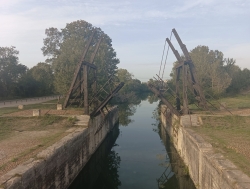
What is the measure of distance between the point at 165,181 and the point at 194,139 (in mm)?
2696

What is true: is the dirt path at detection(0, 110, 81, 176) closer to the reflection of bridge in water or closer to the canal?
the canal

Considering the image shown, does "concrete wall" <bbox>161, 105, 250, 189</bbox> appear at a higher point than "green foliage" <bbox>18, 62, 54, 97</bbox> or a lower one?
lower

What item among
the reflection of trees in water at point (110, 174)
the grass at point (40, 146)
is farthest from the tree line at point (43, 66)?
the grass at point (40, 146)

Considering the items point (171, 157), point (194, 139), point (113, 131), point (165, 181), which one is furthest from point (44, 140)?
point (113, 131)

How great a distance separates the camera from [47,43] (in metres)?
41.4

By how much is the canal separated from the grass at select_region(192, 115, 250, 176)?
2298 mm

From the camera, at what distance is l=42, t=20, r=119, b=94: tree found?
25203mm

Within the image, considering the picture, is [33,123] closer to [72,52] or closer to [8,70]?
[72,52]

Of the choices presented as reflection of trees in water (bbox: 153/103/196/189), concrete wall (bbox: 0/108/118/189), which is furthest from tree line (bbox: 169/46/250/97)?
concrete wall (bbox: 0/108/118/189)

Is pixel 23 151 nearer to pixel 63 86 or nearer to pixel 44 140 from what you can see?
pixel 44 140

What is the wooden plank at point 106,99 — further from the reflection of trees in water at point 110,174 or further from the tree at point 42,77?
the tree at point 42,77

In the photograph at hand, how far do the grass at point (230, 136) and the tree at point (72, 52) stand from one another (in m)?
13.6

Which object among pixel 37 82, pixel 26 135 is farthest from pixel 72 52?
pixel 37 82

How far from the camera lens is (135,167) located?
14180 millimetres
